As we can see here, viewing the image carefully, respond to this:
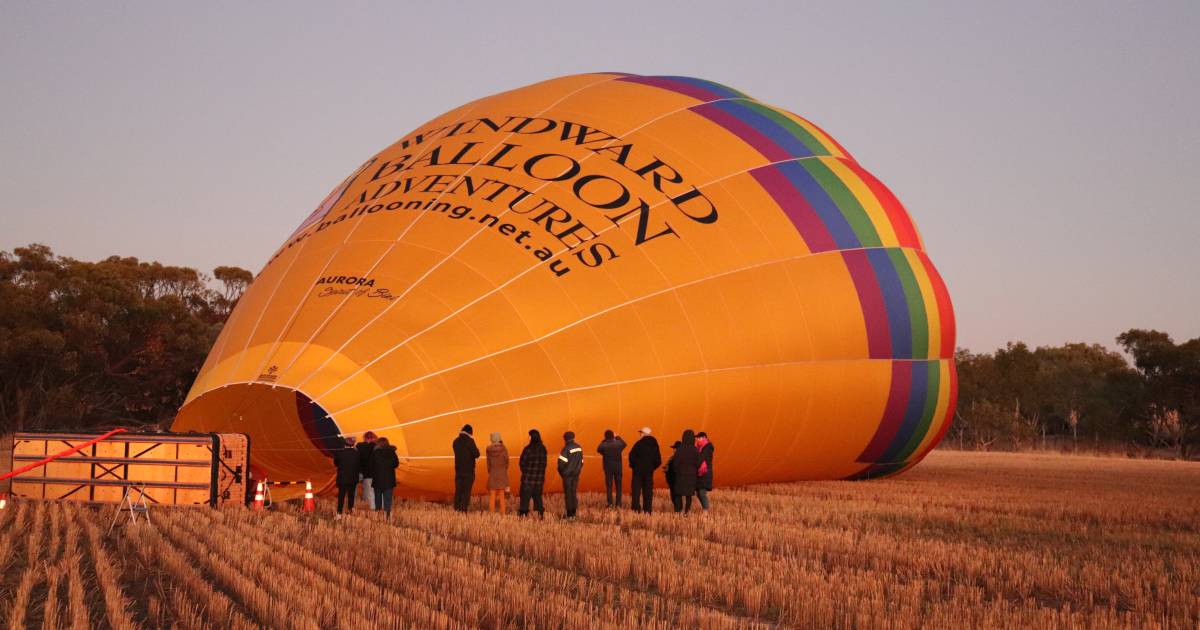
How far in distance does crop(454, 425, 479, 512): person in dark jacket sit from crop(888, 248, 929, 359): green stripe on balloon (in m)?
6.53

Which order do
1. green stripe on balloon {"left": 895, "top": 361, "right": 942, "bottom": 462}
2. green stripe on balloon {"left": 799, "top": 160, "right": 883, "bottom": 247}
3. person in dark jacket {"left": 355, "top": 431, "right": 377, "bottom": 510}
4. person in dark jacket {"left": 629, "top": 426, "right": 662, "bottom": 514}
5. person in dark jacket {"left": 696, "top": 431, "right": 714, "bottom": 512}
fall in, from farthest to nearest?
green stripe on balloon {"left": 895, "top": 361, "right": 942, "bottom": 462}
green stripe on balloon {"left": 799, "top": 160, "right": 883, "bottom": 247}
person in dark jacket {"left": 696, "top": 431, "right": 714, "bottom": 512}
person in dark jacket {"left": 629, "top": 426, "right": 662, "bottom": 514}
person in dark jacket {"left": 355, "top": 431, "right": 377, "bottom": 510}

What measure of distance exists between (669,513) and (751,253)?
3.17 m

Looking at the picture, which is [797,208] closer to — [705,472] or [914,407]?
[914,407]

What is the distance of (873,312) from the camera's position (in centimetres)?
1355

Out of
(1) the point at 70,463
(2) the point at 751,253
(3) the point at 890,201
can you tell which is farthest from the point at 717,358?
(1) the point at 70,463

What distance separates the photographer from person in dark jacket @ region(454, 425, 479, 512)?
33.2 ft

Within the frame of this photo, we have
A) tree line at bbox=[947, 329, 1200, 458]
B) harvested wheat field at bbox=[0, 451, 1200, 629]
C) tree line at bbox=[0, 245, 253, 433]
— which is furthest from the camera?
tree line at bbox=[947, 329, 1200, 458]

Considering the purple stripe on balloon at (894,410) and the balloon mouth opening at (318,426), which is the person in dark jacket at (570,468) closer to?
the balloon mouth opening at (318,426)

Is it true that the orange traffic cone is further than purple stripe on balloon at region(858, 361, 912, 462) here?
No

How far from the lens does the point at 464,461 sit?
402 inches

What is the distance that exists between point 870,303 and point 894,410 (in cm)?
162

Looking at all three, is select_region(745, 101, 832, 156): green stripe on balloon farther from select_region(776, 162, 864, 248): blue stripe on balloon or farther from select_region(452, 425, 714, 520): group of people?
select_region(452, 425, 714, 520): group of people

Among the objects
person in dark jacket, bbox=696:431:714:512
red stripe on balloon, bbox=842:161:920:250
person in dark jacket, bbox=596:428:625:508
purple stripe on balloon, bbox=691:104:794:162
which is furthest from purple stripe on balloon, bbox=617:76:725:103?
person in dark jacket, bbox=596:428:625:508

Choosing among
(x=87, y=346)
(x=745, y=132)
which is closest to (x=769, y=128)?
(x=745, y=132)
